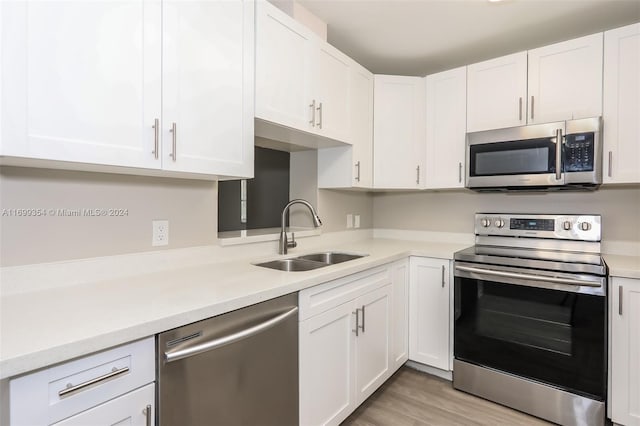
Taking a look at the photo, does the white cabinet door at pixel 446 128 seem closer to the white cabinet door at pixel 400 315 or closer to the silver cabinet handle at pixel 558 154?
the silver cabinet handle at pixel 558 154

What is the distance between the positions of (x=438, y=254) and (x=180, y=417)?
182cm

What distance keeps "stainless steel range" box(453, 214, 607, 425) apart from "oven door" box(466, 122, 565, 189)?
1.35 ft

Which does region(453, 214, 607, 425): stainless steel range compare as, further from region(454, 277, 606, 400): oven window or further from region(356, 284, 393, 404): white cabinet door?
region(356, 284, 393, 404): white cabinet door

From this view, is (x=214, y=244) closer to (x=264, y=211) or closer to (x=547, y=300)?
(x=264, y=211)

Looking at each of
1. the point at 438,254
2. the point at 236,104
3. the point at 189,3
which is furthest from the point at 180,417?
the point at 438,254

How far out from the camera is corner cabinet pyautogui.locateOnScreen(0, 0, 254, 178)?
0.94 m

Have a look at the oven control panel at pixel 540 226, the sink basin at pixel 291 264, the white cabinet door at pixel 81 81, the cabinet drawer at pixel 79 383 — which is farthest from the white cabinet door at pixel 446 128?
the cabinet drawer at pixel 79 383

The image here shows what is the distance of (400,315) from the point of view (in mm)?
2332

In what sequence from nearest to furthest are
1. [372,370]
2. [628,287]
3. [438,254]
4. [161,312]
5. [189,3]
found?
[161,312] → [189,3] → [628,287] → [372,370] → [438,254]

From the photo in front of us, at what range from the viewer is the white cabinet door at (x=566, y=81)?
6.58 ft

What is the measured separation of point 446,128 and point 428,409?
1.95 metres

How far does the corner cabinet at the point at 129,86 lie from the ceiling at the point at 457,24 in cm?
86

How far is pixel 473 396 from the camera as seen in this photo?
2.13 m

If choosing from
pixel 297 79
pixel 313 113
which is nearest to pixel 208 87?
pixel 297 79
